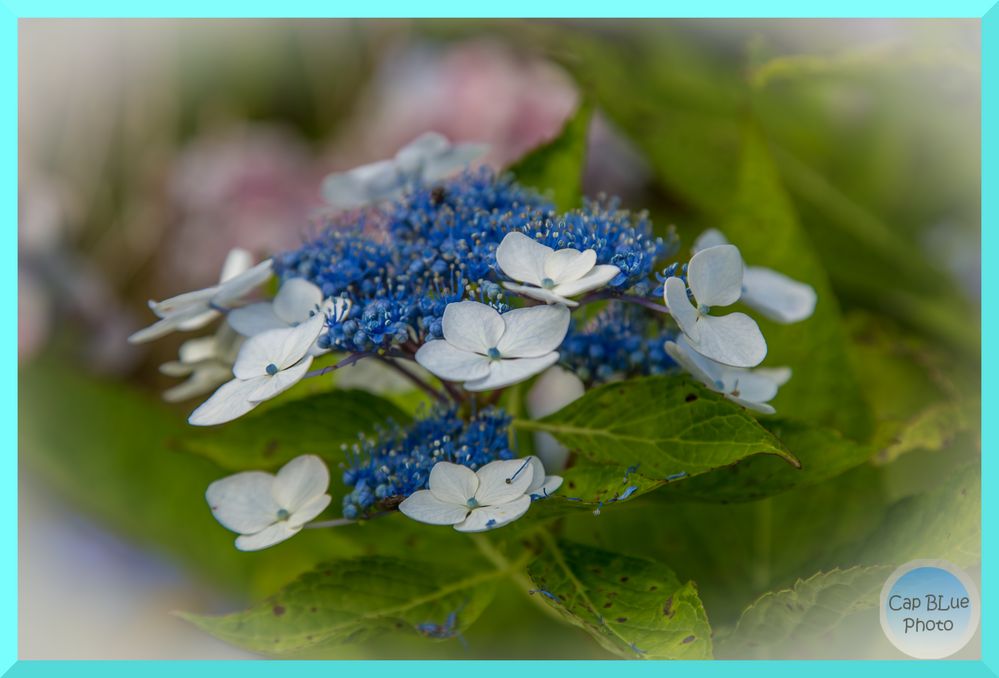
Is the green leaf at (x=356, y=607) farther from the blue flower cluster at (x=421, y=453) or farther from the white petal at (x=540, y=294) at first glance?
the white petal at (x=540, y=294)

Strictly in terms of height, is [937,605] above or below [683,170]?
below

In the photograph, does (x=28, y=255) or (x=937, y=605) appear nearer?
(x=937, y=605)

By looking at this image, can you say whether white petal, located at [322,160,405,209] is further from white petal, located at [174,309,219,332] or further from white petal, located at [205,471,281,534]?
white petal, located at [205,471,281,534]

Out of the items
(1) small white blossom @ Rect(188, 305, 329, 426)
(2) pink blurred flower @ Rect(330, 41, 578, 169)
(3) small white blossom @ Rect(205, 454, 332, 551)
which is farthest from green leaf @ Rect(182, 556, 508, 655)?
(2) pink blurred flower @ Rect(330, 41, 578, 169)

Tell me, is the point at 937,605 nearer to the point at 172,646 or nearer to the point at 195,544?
the point at 172,646

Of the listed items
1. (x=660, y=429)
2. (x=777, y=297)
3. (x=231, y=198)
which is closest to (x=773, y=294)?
(x=777, y=297)

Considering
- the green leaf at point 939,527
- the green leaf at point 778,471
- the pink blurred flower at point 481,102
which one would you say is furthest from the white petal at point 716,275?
the pink blurred flower at point 481,102

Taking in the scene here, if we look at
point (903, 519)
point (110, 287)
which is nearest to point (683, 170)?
point (903, 519)

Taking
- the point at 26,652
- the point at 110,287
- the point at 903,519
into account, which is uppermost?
the point at 903,519
